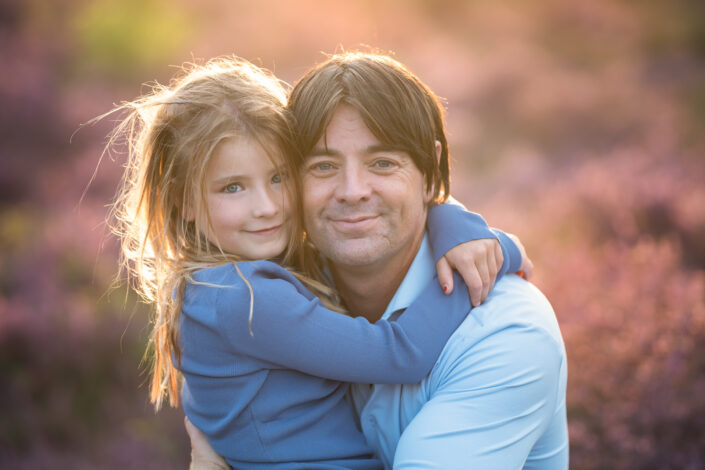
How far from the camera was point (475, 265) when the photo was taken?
2.09 metres

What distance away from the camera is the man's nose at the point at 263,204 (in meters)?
2.19

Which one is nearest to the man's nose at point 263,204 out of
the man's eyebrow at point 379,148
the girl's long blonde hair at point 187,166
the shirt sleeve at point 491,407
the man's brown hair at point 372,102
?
the girl's long blonde hair at point 187,166

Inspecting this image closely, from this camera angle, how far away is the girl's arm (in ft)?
6.81

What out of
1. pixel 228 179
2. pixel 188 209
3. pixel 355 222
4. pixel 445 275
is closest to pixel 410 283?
pixel 445 275

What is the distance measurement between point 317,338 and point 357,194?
597 millimetres

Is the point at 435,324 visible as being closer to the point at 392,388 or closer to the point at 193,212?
the point at 392,388

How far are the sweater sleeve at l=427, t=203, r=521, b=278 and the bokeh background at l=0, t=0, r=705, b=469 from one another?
166 cm

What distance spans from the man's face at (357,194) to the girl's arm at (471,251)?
0.15m

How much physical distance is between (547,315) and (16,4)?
36.5 feet

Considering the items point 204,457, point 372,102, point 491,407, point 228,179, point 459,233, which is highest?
point 372,102

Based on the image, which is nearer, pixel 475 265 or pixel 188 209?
pixel 475 265

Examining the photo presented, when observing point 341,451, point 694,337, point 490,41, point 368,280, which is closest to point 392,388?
point 341,451

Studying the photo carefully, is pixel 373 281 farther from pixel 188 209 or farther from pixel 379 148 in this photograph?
pixel 188 209

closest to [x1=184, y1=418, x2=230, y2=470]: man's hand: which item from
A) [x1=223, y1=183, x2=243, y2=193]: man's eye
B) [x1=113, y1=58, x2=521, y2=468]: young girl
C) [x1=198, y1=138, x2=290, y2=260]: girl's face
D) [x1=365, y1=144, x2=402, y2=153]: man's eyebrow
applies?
[x1=113, y1=58, x2=521, y2=468]: young girl
